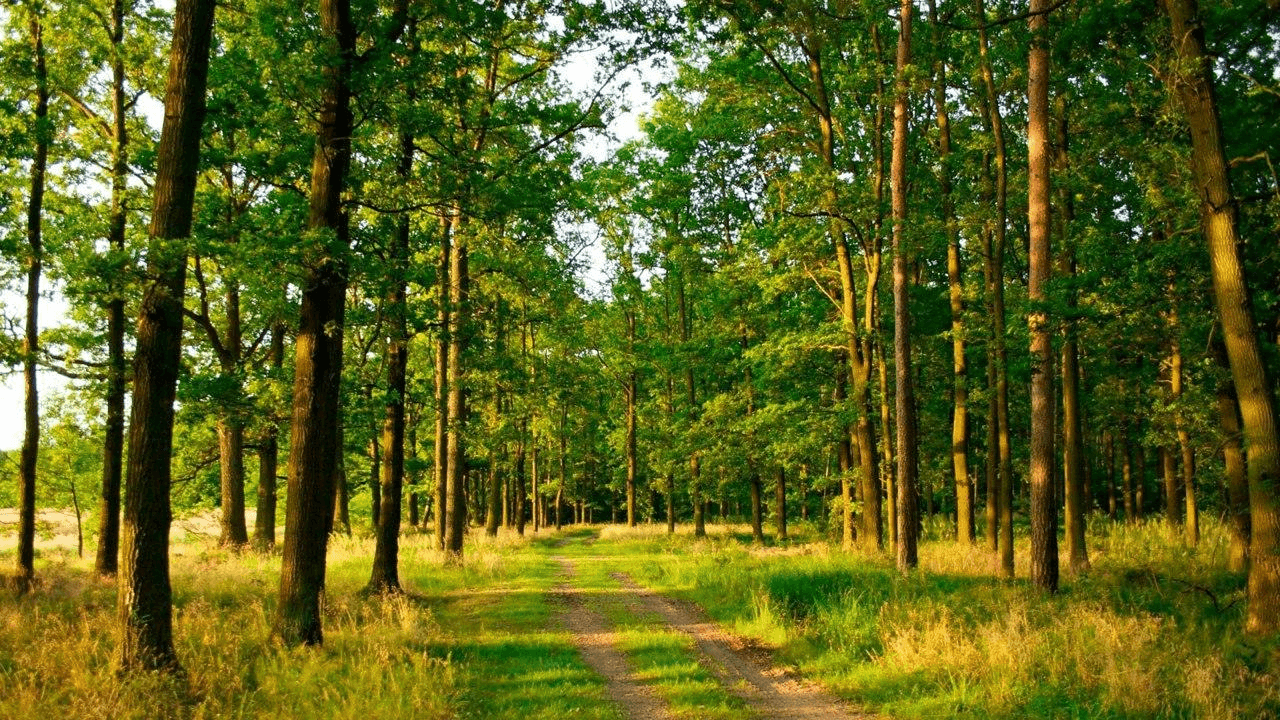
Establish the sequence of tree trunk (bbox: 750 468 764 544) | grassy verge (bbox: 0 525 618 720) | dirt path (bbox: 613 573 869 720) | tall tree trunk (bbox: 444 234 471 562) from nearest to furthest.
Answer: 1. grassy verge (bbox: 0 525 618 720)
2. dirt path (bbox: 613 573 869 720)
3. tall tree trunk (bbox: 444 234 471 562)
4. tree trunk (bbox: 750 468 764 544)

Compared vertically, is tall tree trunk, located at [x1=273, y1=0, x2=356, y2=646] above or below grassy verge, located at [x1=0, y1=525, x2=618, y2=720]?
above

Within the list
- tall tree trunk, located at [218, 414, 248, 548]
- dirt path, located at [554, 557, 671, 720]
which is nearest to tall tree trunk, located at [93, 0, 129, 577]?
tall tree trunk, located at [218, 414, 248, 548]

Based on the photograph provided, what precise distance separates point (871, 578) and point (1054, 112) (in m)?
11.2

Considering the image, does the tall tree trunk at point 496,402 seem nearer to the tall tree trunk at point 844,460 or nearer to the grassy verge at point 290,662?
the grassy verge at point 290,662

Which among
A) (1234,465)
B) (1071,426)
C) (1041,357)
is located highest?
(1041,357)

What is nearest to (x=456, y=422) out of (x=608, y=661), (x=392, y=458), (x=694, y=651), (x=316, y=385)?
(x=392, y=458)

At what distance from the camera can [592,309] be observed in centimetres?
2547

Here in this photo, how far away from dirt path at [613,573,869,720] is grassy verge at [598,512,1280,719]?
1.09 ft

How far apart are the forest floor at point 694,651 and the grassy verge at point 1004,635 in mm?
34

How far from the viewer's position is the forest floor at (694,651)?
21.8ft

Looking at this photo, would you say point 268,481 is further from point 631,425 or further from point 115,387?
point 631,425

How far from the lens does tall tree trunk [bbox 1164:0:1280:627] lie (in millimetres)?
8438

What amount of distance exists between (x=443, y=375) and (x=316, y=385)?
8.77 m

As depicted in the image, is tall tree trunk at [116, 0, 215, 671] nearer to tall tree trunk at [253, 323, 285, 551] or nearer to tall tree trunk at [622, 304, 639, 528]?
tall tree trunk at [253, 323, 285, 551]
